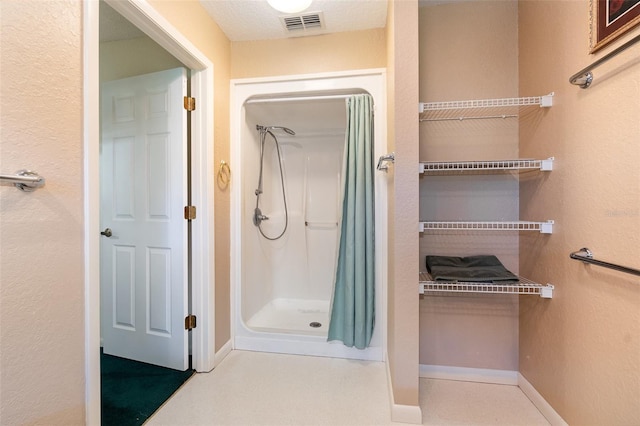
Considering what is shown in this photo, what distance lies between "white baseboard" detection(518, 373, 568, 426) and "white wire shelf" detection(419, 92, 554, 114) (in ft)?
5.10

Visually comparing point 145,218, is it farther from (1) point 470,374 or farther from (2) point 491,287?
(1) point 470,374

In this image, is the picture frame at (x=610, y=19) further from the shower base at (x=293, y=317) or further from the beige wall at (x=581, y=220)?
the shower base at (x=293, y=317)

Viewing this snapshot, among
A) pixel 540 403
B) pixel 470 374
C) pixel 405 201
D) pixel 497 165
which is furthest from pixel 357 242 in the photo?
pixel 540 403

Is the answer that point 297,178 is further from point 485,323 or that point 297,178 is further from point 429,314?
point 485,323

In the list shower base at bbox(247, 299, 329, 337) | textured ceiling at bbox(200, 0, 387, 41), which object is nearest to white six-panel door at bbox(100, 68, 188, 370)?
textured ceiling at bbox(200, 0, 387, 41)

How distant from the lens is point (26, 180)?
0.86 metres

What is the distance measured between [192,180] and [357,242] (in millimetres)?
1208

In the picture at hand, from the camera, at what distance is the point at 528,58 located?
159 centimetres

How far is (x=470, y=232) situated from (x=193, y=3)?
7.33ft

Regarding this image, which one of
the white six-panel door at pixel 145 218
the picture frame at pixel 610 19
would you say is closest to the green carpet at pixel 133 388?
the white six-panel door at pixel 145 218

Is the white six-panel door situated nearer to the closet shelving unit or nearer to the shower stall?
the shower stall

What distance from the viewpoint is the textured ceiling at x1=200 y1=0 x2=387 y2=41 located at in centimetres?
173

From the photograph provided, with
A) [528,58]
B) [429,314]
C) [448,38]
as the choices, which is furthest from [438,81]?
[429,314]

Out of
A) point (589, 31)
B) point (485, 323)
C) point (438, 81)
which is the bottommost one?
point (485, 323)
